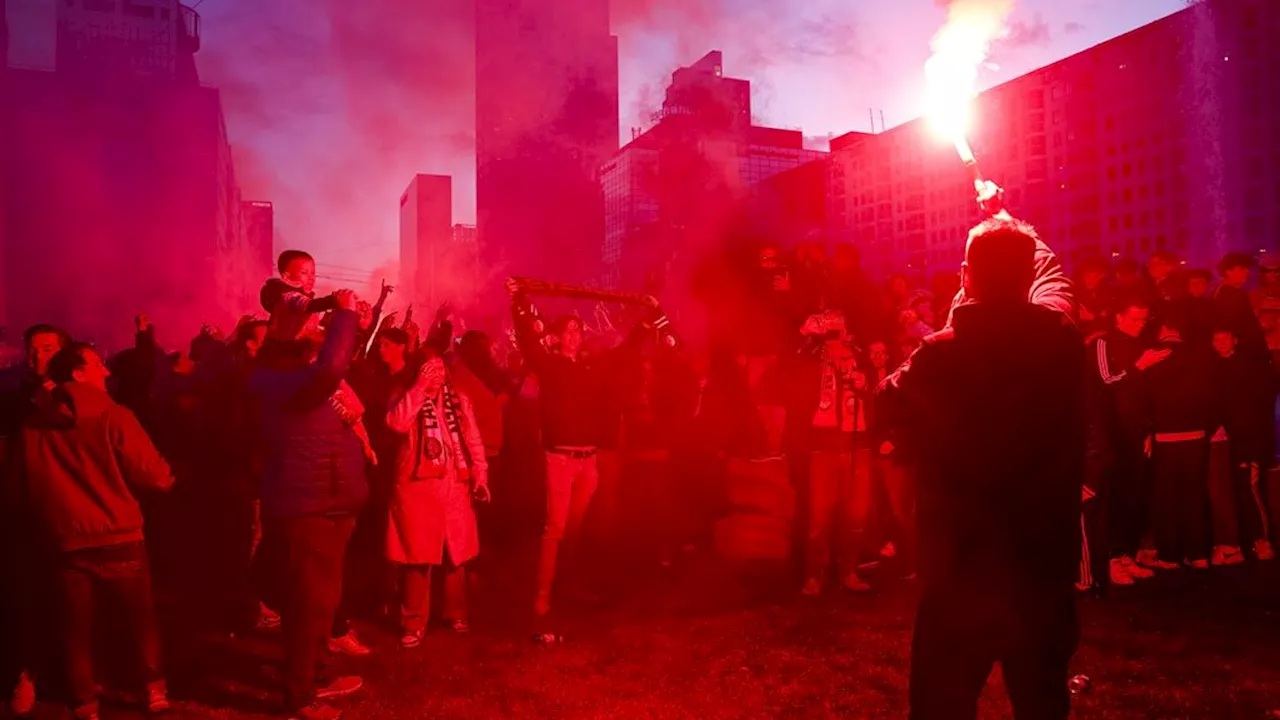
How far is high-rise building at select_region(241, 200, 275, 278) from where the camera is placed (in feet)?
422

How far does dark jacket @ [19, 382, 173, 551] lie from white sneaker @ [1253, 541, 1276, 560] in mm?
9601

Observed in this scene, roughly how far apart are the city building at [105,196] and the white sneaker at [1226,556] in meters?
44.4

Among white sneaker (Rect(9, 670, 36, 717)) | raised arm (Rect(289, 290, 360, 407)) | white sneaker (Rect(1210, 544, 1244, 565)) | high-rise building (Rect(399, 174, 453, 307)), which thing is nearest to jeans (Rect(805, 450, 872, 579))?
white sneaker (Rect(1210, 544, 1244, 565))

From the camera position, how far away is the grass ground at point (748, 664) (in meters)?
5.06

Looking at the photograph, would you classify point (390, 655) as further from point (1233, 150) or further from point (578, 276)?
point (578, 276)

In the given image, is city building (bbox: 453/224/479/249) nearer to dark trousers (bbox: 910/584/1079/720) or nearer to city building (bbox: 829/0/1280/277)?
city building (bbox: 829/0/1280/277)

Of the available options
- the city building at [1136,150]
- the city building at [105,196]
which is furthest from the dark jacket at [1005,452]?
the city building at [105,196]

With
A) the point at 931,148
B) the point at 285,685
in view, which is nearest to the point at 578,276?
the point at 931,148

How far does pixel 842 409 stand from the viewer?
7.35m

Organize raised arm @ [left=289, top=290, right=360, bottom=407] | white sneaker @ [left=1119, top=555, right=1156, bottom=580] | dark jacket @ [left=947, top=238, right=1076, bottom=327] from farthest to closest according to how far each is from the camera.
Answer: white sneaker @ [left=1119, top=555, right=1156, bottom=580], raised arm @ [left=289, top=290, right=360, bottom=407], dark jacket @ [left=947, top=238, right=1076, bottom=327]

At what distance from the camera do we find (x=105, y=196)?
45.5 meters

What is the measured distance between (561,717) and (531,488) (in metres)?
5.25

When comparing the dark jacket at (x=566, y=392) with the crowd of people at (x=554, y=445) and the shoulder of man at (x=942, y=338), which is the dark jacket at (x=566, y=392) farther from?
the shoulder of man at (x=942, y=338)

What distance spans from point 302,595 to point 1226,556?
8193mm
